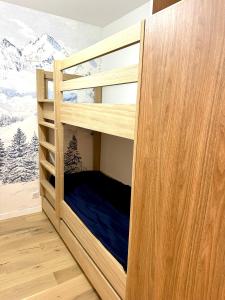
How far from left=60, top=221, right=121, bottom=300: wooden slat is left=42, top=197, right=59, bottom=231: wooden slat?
0.58 ft

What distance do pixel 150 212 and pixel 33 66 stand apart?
6.84ft

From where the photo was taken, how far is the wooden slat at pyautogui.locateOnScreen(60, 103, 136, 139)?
3.44 feet

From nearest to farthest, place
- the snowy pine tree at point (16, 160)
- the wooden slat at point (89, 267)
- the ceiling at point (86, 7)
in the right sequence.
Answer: the wooden slat at point (89, 267) → the ceiling at point (86, 7) → the snowy pine tree at point (16, 160)

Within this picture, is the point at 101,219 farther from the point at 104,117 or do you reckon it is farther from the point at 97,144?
the point at 97,144

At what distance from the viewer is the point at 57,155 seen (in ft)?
6.54

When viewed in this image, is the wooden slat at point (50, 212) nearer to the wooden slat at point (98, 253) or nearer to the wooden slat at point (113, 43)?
the wooden slat at point (98, 253)

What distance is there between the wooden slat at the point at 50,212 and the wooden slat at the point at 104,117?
105 cm

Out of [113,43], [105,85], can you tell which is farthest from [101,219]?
[113,43]

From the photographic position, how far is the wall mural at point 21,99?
7.06 feet

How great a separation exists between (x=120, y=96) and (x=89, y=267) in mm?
1672

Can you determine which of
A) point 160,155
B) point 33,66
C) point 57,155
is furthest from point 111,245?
point 33,66

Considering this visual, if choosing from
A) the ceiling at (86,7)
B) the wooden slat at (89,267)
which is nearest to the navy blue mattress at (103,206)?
the wooden slat at (89,267)

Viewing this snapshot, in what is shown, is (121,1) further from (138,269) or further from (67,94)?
(138,269)

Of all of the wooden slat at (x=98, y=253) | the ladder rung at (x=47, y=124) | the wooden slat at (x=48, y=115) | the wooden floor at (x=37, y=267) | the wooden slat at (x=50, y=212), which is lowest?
the wooden floor at (x=37, y=267)
